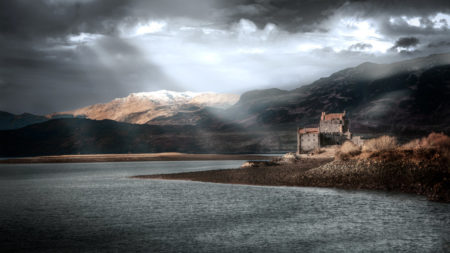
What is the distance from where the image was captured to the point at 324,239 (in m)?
21.0

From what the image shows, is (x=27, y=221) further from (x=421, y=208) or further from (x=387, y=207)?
(x=421, y=208)

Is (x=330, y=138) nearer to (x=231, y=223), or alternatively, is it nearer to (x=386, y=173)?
(x=386, y=173)

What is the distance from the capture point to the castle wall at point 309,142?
10250cm

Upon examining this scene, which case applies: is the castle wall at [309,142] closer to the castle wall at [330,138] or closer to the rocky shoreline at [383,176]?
the castle wall at [330,138]

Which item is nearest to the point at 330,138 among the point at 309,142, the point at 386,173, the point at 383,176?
the point at 309,142

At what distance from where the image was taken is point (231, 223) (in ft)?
84.9

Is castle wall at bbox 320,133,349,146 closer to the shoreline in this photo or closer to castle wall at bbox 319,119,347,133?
castle wall at bbox 319,119,347,133

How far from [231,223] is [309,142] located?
82.0 m

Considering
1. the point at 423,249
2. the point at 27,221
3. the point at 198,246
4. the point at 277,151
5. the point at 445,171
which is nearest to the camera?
the point at 423,249

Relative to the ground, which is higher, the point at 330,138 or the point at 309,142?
the point at 330,138

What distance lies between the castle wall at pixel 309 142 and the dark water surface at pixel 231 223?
6324cm

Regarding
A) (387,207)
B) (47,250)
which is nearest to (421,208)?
(387,207)

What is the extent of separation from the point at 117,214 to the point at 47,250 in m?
11.1

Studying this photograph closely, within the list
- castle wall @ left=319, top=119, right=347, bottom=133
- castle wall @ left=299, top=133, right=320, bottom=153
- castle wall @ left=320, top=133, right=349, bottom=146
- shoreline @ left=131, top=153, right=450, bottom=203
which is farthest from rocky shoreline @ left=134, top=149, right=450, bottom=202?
castle wall @ left=319, top=119, right=347, bottom=133
